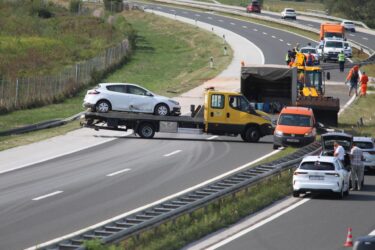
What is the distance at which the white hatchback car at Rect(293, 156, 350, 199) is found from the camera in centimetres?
3084

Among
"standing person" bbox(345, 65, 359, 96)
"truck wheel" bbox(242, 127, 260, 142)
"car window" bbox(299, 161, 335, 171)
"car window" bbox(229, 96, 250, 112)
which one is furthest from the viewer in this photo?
"standing person" bbox(345, 65, 359, 96)

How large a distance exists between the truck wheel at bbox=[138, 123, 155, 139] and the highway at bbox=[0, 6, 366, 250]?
381 millimetres

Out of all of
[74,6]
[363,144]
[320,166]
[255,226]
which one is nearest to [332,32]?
[74,6]

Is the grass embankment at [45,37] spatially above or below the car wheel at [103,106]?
above

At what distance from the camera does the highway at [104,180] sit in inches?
1040

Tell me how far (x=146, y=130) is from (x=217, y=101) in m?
3.09

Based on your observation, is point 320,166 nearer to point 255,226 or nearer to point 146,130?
point 255,226

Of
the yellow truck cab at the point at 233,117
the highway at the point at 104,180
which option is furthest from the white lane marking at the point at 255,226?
the yellow truck cab at the point at 233,117

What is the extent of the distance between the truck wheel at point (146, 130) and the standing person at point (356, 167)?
12.0m

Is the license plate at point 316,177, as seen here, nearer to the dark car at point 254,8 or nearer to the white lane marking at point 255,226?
the white lane marking at point 255,226

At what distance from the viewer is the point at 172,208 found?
25.2m

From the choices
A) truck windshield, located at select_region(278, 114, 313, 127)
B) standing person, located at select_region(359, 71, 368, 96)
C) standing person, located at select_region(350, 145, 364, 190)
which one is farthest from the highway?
standing person, located at select_region(359, 71, 368, 96)

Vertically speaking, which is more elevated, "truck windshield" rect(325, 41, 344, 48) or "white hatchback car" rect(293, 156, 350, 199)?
"truck windshield" rect(325, 41, 344, 48)

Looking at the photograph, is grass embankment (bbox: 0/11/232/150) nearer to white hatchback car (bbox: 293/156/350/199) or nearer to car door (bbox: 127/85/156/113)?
car door (bbox: 127/85/156/113)
